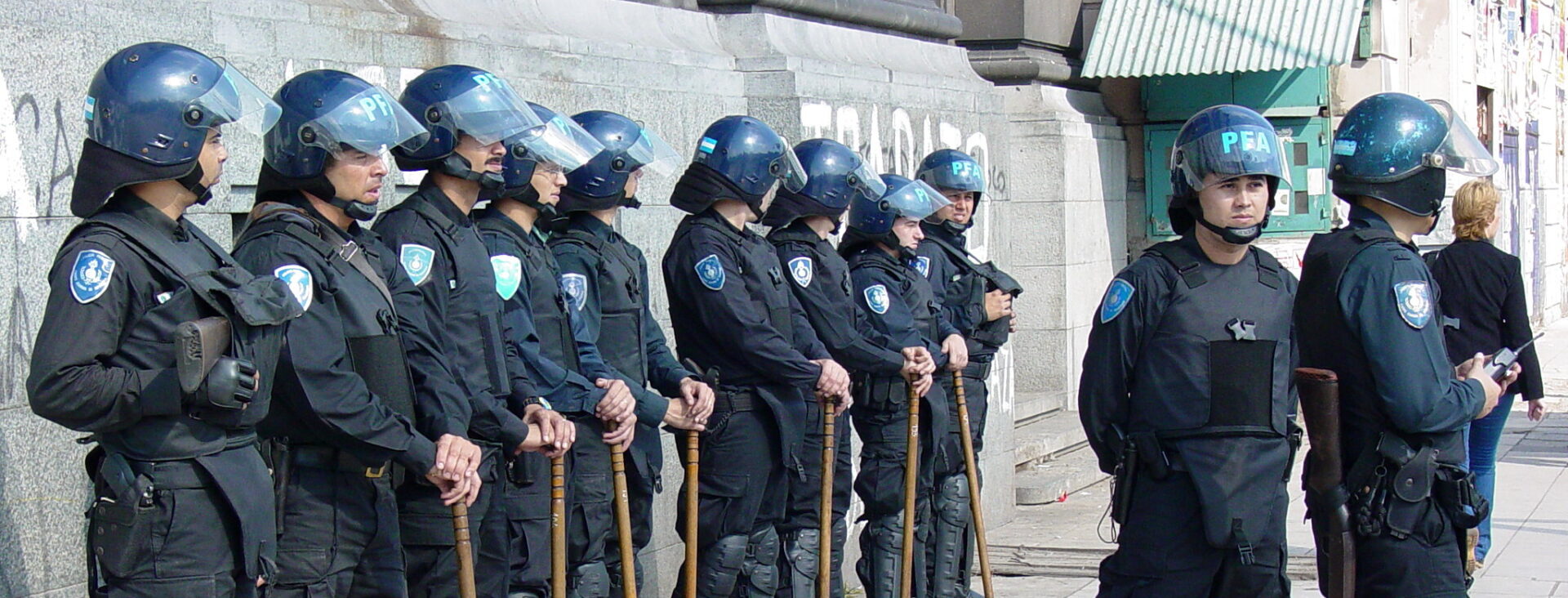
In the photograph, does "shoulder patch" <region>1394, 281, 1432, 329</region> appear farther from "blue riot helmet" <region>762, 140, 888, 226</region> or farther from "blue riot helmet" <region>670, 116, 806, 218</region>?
"blue riot helmet" <region>762, 140, 888, 226</region>

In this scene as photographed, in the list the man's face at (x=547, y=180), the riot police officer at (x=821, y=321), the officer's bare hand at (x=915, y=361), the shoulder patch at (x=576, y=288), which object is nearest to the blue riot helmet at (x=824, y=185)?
the riot police officer at (x=821, y=321)

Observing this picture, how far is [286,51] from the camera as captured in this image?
229 inches

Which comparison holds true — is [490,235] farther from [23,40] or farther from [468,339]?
[23,40]

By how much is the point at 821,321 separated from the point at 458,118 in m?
2.24

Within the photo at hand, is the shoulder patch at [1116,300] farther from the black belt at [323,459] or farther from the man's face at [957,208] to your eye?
the man's face at [957,208]

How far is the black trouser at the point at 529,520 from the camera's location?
538 cm

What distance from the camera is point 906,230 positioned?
769 centimetres

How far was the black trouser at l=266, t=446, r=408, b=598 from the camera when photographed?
14.4 feet

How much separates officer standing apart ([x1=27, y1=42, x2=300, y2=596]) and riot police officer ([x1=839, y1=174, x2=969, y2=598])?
359 cm

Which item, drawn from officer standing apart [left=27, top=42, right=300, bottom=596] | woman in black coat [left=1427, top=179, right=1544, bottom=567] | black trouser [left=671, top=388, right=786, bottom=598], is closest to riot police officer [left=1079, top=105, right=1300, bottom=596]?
black trouser [left=671, top=388, right=786, bottom=598]

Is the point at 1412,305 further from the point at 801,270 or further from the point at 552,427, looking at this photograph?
the point at 801,270

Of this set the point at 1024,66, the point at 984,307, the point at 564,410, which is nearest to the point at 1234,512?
the point at 564,410

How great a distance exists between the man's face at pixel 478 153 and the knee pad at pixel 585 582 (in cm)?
132

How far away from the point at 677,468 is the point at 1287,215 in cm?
799
